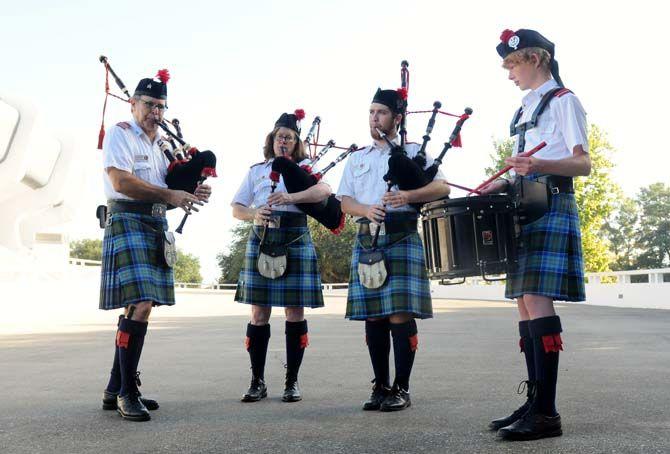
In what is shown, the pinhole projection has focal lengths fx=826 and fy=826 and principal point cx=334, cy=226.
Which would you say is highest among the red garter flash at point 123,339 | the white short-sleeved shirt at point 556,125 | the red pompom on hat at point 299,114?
the red pompom on hat at point 299,114

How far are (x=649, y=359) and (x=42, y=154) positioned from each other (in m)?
47.5

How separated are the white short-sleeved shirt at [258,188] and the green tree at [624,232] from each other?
76550 millimetres

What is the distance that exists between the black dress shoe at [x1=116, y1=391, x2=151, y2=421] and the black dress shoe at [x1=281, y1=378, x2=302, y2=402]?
0.93 metres

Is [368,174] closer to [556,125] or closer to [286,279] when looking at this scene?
[286,279]

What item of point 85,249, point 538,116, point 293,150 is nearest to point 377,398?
point 293,150

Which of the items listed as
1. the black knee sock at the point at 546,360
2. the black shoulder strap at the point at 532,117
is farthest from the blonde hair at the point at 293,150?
the black knee sock at the point at 546,360

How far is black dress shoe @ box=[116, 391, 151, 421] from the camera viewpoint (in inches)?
172

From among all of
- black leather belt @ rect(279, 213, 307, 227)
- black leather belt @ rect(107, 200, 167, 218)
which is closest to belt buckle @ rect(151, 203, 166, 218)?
black leather belt @ rect(107, 200, 167, 218)

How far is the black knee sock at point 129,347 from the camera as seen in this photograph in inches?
181

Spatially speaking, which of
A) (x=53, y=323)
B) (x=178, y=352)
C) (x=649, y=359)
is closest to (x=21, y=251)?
(x=53, y=323)

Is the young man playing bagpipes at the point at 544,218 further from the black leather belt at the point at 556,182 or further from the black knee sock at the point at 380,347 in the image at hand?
the black knee sock at the point at 380,347

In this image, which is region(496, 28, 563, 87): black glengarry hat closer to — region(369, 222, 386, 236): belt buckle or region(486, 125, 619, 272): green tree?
region(369, 222, 386, 236): belt buckle

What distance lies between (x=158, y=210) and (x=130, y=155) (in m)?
0.36

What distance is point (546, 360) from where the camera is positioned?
3840 mm
